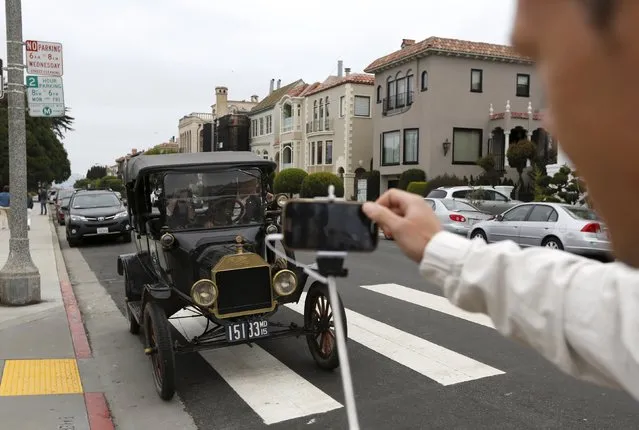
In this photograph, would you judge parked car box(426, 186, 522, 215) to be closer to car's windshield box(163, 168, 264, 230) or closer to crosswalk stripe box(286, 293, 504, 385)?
crosswalk stripe box(286, 293, 504, 385)

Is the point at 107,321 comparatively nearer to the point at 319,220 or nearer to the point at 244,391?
the point at 244,391

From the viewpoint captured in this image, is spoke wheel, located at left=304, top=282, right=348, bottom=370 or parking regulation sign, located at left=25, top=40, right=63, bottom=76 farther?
parking regulation sign, located at left=25, top=40, right=63, bottom=76

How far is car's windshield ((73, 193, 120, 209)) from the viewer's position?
58.6 feet

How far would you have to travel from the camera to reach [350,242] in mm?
1413

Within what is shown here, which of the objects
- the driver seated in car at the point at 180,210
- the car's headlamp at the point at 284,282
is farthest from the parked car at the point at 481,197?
the car's headlamp at the point at 284,282

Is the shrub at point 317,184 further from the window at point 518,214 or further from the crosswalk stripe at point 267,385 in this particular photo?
the crosswalk stripe at point 267,385

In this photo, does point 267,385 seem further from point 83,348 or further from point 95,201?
point 95,201

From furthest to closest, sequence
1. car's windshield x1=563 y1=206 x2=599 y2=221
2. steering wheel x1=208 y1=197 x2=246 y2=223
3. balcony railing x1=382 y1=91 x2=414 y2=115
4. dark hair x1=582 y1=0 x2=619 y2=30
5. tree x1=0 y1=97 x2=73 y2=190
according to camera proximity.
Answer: tree x1=0 y1=97 x2=73 y2=190 < balcony railing x1=382 y1=91 x2=414 y2=115 < car's windshield x1=563 y1=206 x2=599 y2=221 < steering wheel x1=208 y1=197 x2=246 y2=223 < dark hair x1=582 y1=0 x2=619 y2=30

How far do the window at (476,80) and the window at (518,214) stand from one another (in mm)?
17808

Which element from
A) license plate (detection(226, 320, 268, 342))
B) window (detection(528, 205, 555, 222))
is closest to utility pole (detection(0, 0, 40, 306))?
license plate (detection(226, 320, 268, 342))

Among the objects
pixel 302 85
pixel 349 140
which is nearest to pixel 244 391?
pixel 349 140

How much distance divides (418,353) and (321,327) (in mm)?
1137

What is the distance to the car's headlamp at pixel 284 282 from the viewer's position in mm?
5203

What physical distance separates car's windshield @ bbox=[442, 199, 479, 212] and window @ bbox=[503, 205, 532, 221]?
2614mm
